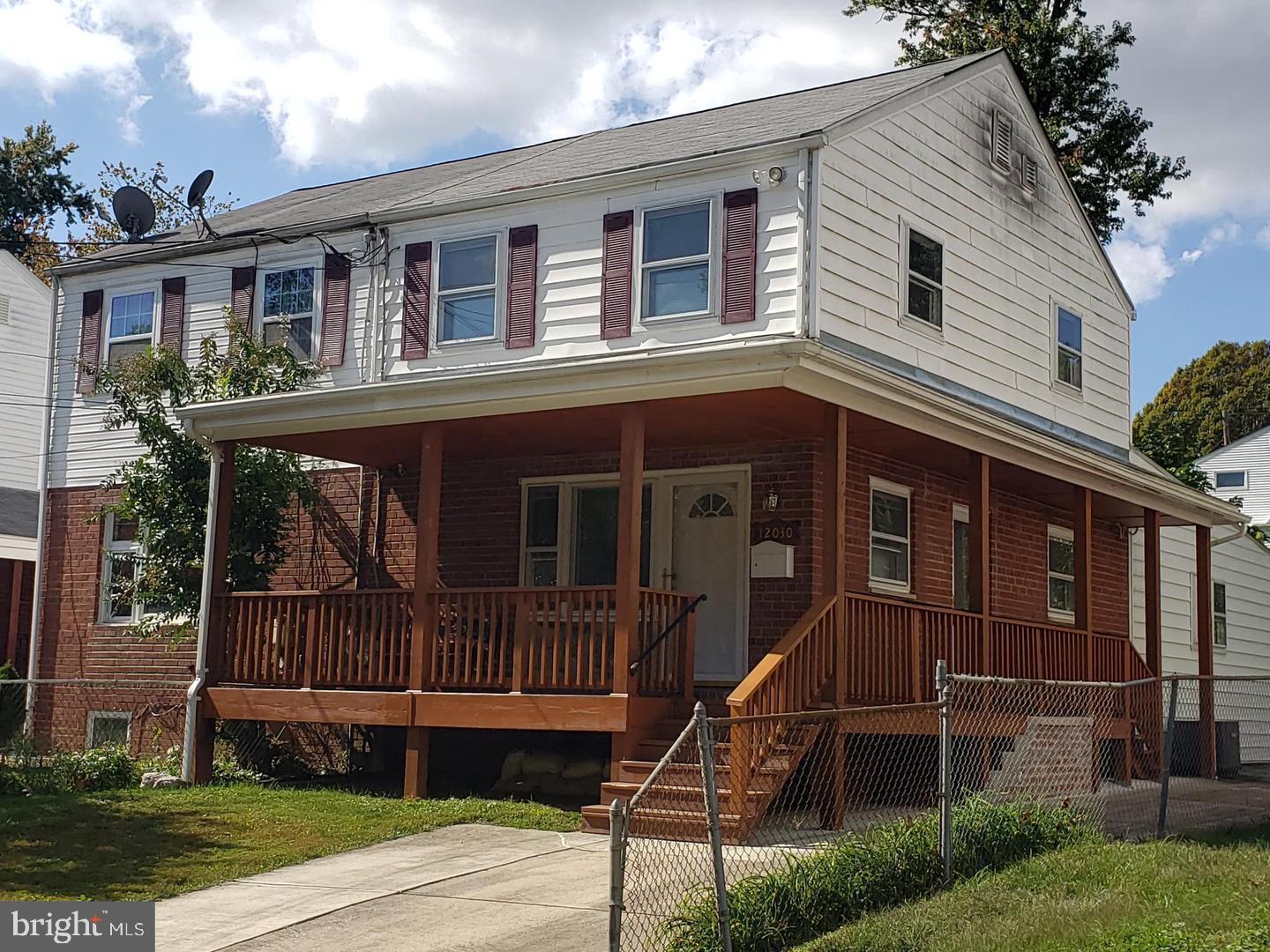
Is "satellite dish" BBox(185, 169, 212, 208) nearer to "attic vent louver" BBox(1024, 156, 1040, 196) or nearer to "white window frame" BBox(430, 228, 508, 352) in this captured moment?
"white window frame" BBox(430, 228, 508, 352)

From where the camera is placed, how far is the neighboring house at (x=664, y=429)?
496 inches

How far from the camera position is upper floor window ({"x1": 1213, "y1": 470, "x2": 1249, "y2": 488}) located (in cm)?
4716

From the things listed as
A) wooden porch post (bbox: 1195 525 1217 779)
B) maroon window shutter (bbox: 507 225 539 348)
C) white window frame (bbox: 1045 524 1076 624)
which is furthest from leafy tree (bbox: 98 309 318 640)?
wooden porch post (bbox: 1195 525 1217 779)

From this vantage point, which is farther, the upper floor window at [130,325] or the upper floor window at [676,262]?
the upper floor window at [130,325]

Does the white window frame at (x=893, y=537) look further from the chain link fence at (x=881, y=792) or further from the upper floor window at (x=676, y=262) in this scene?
the upper floor window at (x=676, y=262)

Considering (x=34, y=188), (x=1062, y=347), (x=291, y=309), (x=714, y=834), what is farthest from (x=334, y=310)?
(x=34, y=188)

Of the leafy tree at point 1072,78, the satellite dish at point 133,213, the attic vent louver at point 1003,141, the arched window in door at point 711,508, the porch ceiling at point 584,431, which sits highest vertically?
the leafy tree at point 1072,78

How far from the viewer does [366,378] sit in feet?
56.2

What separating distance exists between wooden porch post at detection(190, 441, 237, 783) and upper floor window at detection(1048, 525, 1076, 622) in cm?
987

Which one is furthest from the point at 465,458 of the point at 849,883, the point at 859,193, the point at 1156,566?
the point at 849,883

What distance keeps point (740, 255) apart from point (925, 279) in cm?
273

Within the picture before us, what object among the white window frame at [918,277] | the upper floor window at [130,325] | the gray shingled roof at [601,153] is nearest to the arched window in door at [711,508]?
the white window frame at [918,277]

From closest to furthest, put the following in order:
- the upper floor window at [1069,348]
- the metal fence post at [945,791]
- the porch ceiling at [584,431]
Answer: the metal fence post at [945,791] → the porch ceiling at [584,431] → the upper floor window at [1069,348]

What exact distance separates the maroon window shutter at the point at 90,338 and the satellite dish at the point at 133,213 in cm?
116
